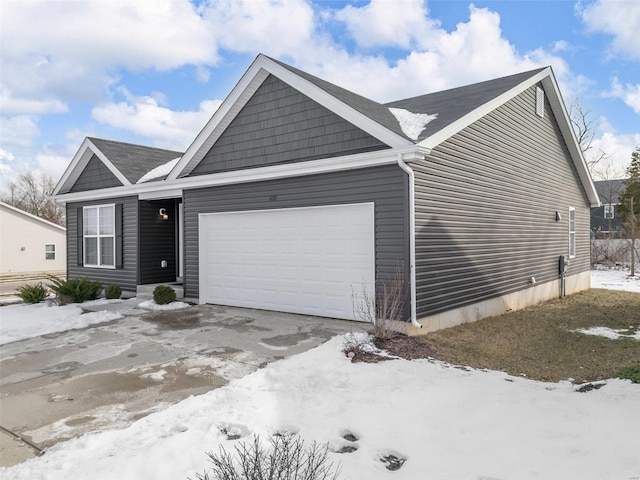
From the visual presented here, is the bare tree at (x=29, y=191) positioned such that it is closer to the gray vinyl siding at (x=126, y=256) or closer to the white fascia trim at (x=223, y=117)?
the gray vinyl siding at (x=126, y=256)

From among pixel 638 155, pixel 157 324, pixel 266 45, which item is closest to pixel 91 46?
pixel 266 45

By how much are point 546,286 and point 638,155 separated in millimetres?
20357

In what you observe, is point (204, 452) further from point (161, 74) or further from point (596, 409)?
point (161, 74)

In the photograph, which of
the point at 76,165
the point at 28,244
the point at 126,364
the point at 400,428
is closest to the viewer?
the point at 400,428

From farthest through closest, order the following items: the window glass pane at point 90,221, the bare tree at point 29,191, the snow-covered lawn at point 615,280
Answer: the bare tree at point 29,191 < the snow-covered lawn at point 615,280 < the window glass pane at point 90,221

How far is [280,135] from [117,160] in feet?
20.1

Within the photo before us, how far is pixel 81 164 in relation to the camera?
1297 centimetres

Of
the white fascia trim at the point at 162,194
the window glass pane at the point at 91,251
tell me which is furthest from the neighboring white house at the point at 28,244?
the white fascia trim at the point at 162,194

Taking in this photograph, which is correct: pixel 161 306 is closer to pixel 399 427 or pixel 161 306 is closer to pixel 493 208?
pixel 399 427

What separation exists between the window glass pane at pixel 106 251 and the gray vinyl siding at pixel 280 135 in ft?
13.5

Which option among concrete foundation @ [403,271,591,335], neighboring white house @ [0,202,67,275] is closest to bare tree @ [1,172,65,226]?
neighboring white house @ [0,202,67,275]

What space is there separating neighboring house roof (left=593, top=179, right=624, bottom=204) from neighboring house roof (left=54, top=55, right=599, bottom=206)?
24.8 meters

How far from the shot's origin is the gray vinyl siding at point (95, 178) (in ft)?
40.2

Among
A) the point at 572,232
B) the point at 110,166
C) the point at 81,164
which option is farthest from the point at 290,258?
the point at 572,232
